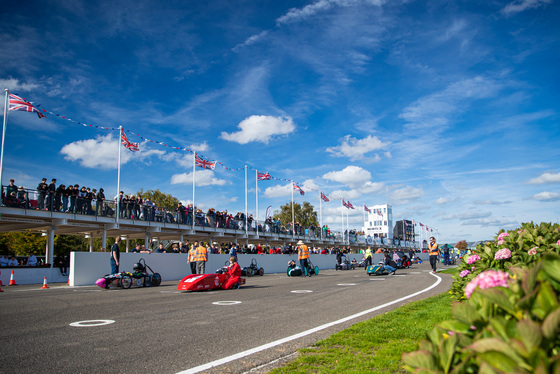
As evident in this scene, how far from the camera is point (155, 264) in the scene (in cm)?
2322

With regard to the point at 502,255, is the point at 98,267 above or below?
below

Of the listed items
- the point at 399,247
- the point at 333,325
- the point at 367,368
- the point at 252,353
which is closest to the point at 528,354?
the point at 367,368

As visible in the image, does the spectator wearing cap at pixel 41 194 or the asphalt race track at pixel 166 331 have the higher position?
the spectator wearing cap at pixel 41 194

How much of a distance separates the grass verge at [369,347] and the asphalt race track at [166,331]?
1.31 ft

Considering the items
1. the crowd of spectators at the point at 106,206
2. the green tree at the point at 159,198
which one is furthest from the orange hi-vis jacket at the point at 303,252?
the green tree at the point at 159,198

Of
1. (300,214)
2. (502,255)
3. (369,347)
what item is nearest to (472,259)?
(502,255)

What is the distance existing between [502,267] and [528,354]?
523 cm

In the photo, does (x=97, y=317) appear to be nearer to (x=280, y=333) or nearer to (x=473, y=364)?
(x=280, y=333)

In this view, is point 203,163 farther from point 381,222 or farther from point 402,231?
point 381,222

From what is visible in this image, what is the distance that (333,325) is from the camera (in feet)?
25.1

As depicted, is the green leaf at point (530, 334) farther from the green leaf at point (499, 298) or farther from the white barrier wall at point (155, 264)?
the white barrier wall at point (155, 264)

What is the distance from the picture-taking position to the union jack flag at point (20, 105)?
2239 cm

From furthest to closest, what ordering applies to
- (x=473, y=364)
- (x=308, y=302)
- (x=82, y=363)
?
(x=308, y=302)
(x=82, y=363)
(x=473, y=364)

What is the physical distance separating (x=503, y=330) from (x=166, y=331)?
6.46m
